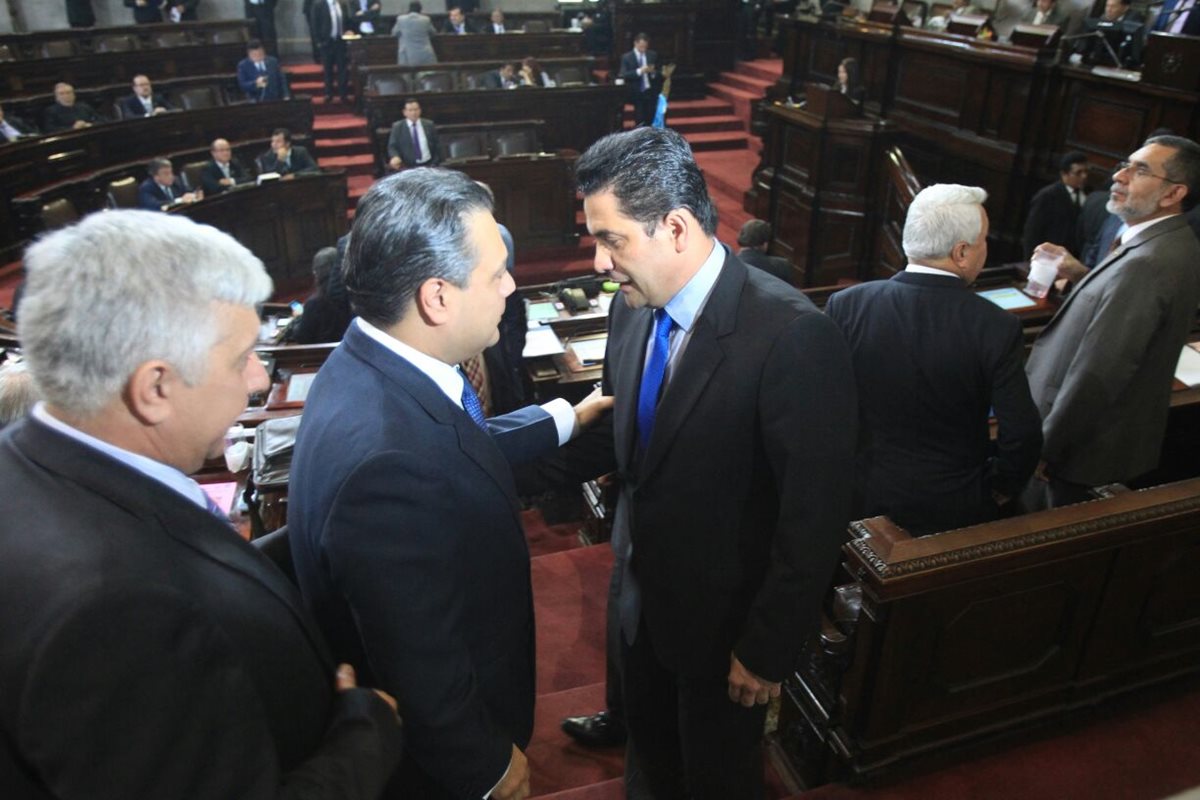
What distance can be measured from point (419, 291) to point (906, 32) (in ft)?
25.0

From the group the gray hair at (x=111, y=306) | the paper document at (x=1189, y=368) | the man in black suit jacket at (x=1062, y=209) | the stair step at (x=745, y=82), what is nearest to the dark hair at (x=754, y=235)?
the man in black suit jacket at (x=1062, y=209)

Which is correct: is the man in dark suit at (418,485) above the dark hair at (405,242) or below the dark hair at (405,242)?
below

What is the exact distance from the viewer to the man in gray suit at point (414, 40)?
9.41 metres

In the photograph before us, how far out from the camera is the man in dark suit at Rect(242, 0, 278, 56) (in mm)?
11000

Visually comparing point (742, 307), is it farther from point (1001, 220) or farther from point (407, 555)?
point (1001, 220)

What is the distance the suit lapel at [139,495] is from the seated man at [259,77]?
918cm

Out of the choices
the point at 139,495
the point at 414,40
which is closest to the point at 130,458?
the point at 139,495

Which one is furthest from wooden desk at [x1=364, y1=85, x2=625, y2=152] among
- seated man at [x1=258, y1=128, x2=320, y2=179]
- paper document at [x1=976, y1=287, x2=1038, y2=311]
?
paper document at [x1=976, y1=287, x2=1038, y2=311]

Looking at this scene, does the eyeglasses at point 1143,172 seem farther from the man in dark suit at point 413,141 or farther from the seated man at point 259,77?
the seated man at point 259,77

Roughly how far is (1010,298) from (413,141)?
5.80 m

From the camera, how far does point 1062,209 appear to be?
17.4ft

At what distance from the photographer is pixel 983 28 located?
7.19 metres

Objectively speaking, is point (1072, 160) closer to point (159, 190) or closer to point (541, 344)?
point (541, 344)

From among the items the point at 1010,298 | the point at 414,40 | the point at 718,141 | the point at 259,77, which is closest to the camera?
the point at 1010,298
